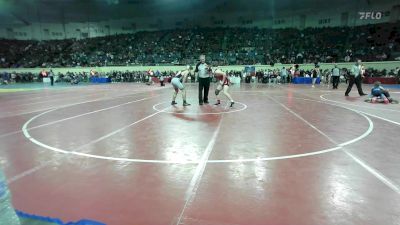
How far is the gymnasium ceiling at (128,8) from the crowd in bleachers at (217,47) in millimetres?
2923

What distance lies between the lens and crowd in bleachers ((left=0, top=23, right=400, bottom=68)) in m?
36.0

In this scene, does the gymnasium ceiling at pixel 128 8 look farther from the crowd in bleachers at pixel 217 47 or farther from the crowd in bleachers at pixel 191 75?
the crowd in bleachers at pixel 191 75

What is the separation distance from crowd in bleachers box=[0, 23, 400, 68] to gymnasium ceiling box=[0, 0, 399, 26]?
2.92 metres

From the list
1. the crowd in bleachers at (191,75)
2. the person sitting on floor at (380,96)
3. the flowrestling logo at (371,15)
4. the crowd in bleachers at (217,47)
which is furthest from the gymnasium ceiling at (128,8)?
the person sitting on floor at (380,96)

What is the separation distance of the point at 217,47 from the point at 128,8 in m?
13.5

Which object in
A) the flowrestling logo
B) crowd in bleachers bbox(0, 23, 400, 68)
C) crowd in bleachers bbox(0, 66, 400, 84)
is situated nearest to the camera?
crowd in bleachers bbox(0, 66, 400, 84)

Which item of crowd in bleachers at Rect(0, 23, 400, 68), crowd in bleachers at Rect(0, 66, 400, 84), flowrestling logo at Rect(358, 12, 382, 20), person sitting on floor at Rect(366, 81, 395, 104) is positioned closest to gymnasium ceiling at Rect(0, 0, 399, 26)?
flowrestling logo at Rect(358, 12, 382, 20)

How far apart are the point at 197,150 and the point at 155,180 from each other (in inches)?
68.9

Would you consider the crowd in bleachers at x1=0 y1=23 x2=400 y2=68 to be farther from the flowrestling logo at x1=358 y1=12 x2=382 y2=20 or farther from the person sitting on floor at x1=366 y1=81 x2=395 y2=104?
the person sitting on floor at x1=366 y1=81 x2=395 y2=104

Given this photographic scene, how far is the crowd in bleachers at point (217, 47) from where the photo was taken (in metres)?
36.0

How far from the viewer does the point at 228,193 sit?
4.14 m

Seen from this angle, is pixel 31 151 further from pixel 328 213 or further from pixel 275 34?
pixel 275 34

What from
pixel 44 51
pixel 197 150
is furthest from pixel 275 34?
pixel 197 150

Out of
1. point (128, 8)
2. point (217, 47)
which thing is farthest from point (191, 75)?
point (128, 8)
